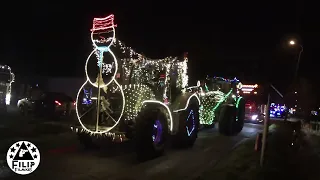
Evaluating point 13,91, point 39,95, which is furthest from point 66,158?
point 13,91

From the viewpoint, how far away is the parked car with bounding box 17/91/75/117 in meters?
22.4

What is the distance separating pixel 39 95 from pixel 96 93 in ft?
44.0

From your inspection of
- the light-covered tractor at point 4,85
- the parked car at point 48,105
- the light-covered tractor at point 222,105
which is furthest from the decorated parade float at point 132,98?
the light-covered tractor at point 4,85

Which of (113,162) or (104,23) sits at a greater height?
(104,23)

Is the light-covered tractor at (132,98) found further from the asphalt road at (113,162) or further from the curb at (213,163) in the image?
the curb at (213,163)

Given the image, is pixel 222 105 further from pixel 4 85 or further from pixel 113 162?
pixel 4 85

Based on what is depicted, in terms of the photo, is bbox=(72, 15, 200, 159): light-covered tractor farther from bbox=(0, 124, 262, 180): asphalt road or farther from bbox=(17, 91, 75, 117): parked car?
bbox=(17, 91, 75, 117): parked car

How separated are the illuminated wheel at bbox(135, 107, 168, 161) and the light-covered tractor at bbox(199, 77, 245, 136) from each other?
176 inches

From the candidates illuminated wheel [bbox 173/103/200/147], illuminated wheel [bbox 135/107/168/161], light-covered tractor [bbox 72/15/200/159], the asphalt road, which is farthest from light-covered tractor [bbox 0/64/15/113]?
illuminated wheel [bbox 135/107/168/161]

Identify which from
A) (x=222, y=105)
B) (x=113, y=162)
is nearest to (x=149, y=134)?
(x=113, y=162)

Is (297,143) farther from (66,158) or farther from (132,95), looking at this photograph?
(66,158)

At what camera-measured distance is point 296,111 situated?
32250 mm

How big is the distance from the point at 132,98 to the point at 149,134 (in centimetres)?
147

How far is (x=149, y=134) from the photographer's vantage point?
1045 cm
